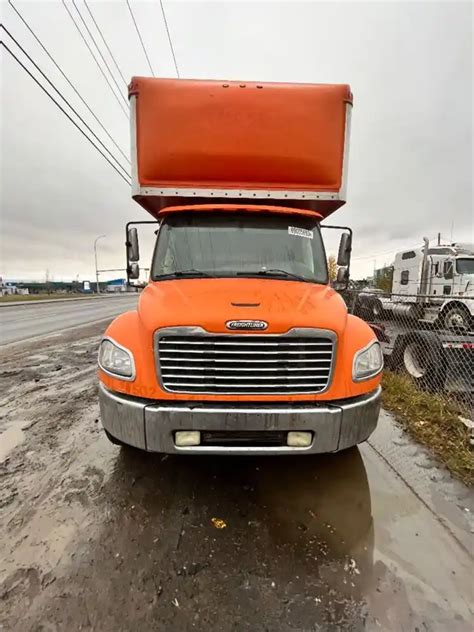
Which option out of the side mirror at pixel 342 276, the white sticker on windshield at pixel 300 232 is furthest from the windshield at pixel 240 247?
the side mirror at pixel 342 276

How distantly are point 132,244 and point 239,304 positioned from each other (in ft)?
7.89

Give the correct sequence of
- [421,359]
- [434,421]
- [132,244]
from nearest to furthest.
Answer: [434,421] → [132,244] → [421,359]

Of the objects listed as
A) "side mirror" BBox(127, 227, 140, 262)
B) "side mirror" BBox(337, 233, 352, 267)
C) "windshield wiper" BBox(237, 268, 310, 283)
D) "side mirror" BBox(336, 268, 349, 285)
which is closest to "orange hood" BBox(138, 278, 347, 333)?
"windshield wiper" BBox(237, 268, 310, 283)

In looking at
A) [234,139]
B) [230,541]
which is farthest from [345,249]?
[230,541]

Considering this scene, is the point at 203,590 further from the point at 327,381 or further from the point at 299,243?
the point at 299,243

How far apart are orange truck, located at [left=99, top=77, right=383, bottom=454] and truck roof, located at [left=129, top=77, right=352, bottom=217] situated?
15mm

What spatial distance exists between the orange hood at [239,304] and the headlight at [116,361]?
297 mm

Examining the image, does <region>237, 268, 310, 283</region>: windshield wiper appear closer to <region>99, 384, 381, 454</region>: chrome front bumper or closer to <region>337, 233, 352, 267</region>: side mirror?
<region>337, 233, 352, 267</region>: side mirror

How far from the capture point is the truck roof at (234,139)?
414 cm

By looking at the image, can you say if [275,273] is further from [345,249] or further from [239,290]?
[345,249]

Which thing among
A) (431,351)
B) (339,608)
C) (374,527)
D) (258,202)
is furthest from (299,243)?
(431,351)

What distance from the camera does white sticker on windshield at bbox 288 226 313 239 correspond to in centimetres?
399

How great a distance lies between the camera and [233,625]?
73.5 inches

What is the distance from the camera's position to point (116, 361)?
9.43ft
